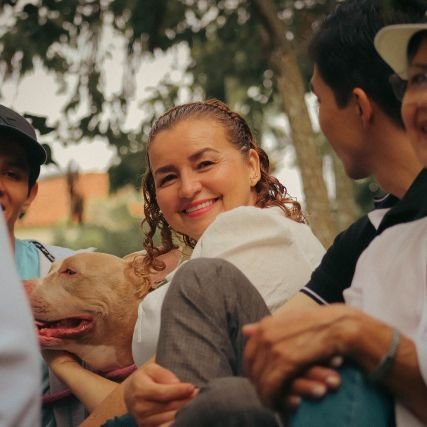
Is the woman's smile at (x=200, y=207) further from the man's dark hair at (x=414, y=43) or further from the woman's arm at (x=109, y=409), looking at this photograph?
the man's dark hair at (x=414, y=43)

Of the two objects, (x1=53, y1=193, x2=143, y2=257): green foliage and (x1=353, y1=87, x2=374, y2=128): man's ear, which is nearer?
(x1=353, y1=87, x2=374, y2=128): man's ear

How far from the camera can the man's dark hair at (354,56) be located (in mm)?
3008

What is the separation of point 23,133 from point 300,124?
147 inches

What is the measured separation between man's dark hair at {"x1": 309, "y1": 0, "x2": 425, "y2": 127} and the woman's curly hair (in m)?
0.62

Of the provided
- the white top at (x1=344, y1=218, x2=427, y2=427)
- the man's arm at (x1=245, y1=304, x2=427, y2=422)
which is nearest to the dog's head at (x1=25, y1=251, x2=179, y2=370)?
the white top at (x1=344, y1=218, x2=427, y2=427)

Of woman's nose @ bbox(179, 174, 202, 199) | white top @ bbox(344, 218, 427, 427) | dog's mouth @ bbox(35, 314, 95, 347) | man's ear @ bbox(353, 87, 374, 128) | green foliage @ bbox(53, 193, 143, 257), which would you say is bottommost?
green foliage @ bbox(53, 193, 143, 257)

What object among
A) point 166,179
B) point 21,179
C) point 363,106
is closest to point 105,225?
point 21,179

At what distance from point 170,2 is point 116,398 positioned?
5.30 metres

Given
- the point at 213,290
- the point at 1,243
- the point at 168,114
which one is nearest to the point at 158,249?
the point at 168,114

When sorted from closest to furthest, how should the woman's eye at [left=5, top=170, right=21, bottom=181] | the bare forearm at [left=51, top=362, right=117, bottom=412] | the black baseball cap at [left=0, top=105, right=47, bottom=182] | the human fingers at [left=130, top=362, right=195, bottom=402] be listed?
the human fingers at [left=130, top=362, right=195, bottom=402] < the bare forearm at [left=51, top=362, right=117, bottom=412] < the black baseball cap at [left=0, top=105, right=47, bottom=182] < the woman's eye at [left=5, top=170, right=21, bottom=181]

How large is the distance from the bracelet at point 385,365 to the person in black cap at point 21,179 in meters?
2.46

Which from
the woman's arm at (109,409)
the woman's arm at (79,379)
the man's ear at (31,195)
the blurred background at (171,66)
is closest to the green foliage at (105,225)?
the blurred background at (171,66)

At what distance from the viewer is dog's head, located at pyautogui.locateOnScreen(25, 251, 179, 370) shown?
366 cm

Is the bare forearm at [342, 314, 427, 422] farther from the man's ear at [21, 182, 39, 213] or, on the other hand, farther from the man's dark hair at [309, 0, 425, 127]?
the man's ear at [21, 182, 39, 213]
